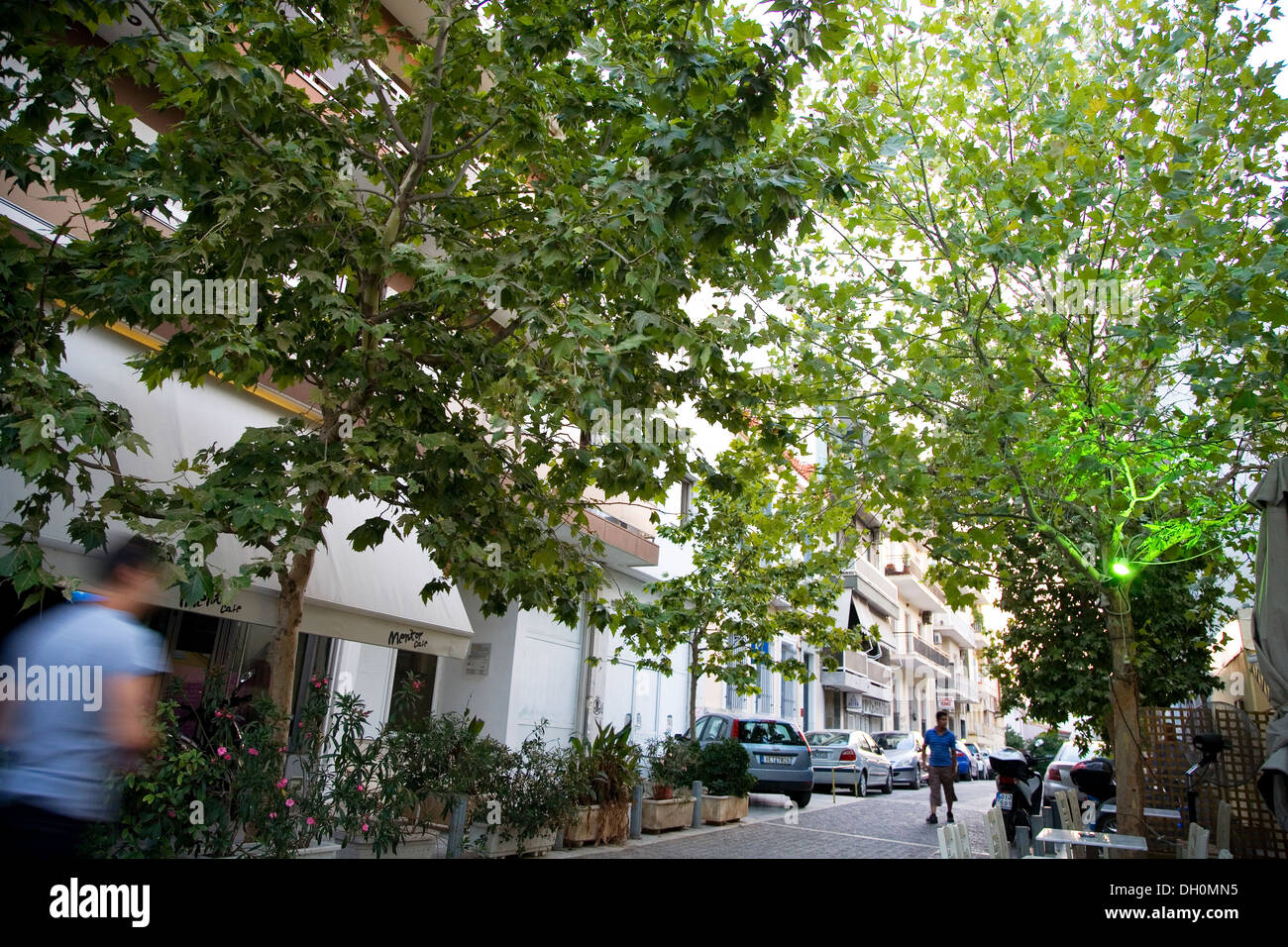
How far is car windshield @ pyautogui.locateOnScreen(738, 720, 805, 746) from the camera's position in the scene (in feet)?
55.7

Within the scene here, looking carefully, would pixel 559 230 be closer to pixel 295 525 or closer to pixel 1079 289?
pixel 295 525

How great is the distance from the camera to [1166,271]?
23.5 ft

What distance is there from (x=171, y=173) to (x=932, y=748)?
14.0 metres

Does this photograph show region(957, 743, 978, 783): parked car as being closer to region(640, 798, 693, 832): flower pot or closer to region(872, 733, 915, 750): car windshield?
region(872, 733, 915, 750): car windshield

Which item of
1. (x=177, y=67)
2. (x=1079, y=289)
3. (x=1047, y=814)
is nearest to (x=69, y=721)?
(x=177, y=67)

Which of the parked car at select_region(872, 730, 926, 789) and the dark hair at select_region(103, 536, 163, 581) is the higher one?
the dark hair at select_region(103, 536, 163, 581)

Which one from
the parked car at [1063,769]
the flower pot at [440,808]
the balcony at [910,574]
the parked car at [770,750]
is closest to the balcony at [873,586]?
the balcony at [910,574]

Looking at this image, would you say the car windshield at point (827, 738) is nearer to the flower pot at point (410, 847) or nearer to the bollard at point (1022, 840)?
the bollard at point (1022, 840)

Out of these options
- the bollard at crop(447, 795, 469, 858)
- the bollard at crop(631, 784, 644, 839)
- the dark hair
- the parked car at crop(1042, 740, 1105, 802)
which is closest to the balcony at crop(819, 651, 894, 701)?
the parked car at crop(1042, 740, 1105, 802)

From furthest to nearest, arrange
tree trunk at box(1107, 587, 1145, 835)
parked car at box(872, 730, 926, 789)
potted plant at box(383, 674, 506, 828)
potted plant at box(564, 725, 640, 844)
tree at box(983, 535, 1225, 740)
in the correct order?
parked car at box(872, 730, 926, 789), tree at box(983, 535, 1225, 740), potted plant at box(564, 725, 640, 844), tree trunk at box(1107, 587, 1145, 835), potted plant at box(383, 674, 506, 828)

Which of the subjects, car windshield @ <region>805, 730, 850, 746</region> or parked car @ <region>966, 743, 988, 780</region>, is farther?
parked car @ <region>966, 743, 988, 780</region>

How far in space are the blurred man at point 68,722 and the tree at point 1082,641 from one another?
40.9 ft

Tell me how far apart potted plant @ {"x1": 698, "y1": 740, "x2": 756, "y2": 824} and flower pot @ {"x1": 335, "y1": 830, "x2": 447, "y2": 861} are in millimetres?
6410

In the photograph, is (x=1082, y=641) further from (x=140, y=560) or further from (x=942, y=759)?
(x=140, y=560)
